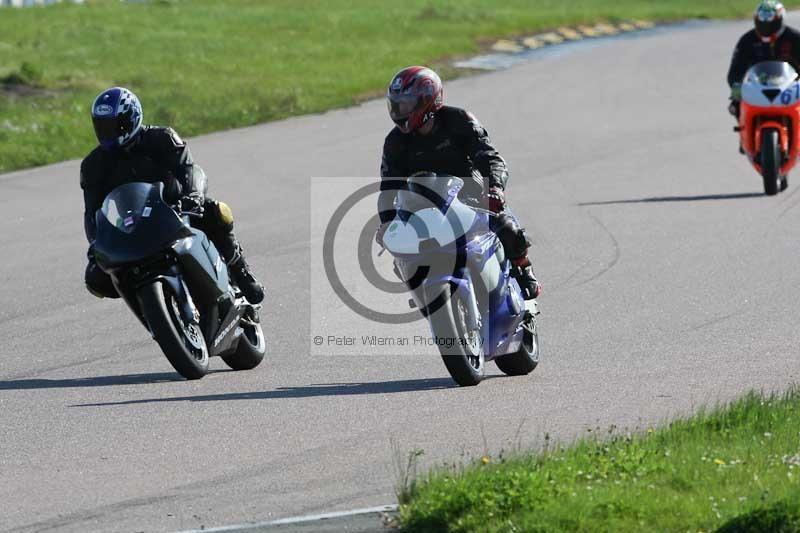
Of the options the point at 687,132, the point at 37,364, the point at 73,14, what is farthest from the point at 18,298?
the point at 73,14

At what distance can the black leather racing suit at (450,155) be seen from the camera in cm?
955

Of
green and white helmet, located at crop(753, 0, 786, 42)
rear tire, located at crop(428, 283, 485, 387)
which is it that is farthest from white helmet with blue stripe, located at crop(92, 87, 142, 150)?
green and white helmet, located at crop(753, 0, 786, 42)

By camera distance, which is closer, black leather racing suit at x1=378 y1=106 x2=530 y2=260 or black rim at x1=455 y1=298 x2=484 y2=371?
black rim at x1=455 y1=298 x2=484 y2=371

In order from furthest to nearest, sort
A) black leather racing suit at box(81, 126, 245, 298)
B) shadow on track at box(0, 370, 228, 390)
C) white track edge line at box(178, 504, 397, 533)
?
shadow on track at box(0, 370, 228, 390), black leather racing suit at box(81, 126, 245, 298), white track edge line at box(178, 504, 397, 533)

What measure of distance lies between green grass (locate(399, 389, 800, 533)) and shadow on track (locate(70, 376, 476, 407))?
229 cm

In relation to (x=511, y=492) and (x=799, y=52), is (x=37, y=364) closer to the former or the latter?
(x=511, y=492)

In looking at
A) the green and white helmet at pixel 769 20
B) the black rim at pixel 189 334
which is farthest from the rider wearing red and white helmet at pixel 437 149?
the green and white helmet at pixel 769 20

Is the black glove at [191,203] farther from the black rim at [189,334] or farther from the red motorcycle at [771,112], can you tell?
the red motorcycle at [771,112]

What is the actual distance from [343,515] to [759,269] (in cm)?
779

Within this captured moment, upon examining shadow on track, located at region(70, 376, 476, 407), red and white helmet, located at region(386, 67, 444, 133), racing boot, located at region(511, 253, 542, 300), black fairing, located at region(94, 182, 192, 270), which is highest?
red and white helmet, located at region(386, 67, 444, 133)

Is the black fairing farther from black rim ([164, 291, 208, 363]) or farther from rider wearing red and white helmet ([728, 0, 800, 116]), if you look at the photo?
rider wearing red and white helmet ([728, 0, 800, 116])

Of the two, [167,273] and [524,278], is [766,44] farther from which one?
[167,273]

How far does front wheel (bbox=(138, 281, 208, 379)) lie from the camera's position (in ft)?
31.2

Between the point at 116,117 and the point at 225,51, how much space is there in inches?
867
